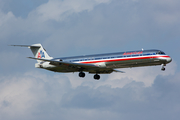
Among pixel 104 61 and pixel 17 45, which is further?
pixel 17 45

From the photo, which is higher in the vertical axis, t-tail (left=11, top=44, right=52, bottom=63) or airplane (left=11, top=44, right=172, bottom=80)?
t-tail (left=11, top=44, right=52, bottom=63)

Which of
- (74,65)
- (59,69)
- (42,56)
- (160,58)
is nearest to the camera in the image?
(160,58)

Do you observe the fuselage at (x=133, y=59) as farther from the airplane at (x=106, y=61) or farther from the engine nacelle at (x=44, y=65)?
the engine nacelle at (x=44, y=65)

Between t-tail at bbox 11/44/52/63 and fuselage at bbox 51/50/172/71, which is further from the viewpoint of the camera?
t-tail at bbox 11/44/52/63

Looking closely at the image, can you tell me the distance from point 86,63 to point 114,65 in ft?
16.9

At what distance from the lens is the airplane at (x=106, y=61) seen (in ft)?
165

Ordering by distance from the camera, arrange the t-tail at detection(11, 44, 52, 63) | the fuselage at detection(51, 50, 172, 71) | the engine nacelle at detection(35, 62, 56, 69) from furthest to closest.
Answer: the t-tail at detection(11, 44, 52, 63)
the engine nacelle at detection(35, 62, 56, 69)
the fuselage at detection(51, 50, 172, 71)

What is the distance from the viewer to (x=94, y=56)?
54.1m

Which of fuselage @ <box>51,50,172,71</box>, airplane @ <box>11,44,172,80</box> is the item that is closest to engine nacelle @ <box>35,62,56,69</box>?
airplane @ <box>11,44,172,80</box>

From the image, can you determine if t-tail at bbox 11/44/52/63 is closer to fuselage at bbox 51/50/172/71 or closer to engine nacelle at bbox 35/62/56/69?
engine nacelle at bbox 35/62/56/69

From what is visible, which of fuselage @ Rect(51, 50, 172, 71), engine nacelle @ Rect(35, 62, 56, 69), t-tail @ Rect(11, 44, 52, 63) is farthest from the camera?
t-tail @ Rect(11, 44, 52, 63)

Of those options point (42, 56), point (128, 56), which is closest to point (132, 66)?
point (128, 56)

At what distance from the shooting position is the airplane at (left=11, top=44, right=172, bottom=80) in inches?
1984

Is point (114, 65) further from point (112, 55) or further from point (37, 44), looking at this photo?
point (37, 44)
